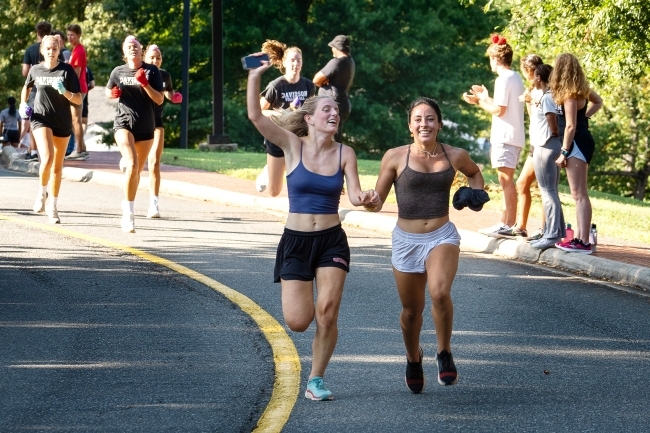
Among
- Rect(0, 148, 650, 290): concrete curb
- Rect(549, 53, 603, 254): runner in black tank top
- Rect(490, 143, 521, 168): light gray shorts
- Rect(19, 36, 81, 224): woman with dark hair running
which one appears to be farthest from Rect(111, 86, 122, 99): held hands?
Rect(549, 53, 603, 254): runner in black tank top

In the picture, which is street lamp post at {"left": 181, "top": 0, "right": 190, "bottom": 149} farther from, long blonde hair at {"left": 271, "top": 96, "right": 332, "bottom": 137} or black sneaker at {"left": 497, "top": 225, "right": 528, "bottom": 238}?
long blonde hair at {"left": 271, "top": 96, "right": 332, "bottom": 137}

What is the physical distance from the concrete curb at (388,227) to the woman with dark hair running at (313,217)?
466cm

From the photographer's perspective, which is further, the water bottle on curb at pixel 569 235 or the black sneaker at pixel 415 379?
the water bottle on curb at pixel 569 235

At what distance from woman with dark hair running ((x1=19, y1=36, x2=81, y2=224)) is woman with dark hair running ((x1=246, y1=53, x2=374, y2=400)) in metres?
6.78

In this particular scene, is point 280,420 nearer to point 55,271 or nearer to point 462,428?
point 462,428

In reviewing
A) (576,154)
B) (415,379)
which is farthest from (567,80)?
(415,379)

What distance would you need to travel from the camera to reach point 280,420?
597cm

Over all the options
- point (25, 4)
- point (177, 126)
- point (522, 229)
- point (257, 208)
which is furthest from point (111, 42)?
point (522, 229)

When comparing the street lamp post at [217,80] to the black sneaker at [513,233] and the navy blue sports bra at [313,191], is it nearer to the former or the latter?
the black sneaker at [513,233]

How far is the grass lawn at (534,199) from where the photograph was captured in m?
14.1

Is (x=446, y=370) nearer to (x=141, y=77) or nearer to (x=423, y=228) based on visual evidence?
(x=423, y=228)

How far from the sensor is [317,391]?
6.37m

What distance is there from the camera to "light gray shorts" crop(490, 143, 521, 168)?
1251cm

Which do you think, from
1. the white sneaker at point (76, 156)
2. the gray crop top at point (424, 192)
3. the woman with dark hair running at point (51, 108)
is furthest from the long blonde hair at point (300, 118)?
the white sneaker at point (76, 156)
